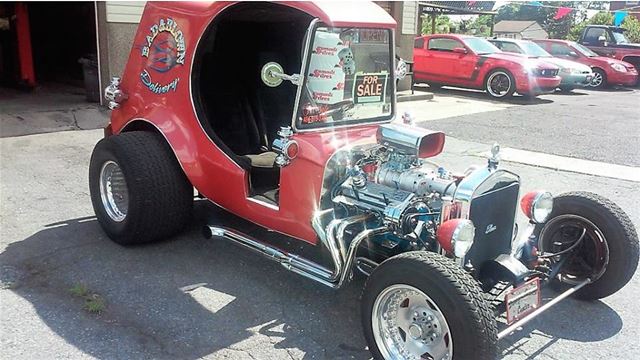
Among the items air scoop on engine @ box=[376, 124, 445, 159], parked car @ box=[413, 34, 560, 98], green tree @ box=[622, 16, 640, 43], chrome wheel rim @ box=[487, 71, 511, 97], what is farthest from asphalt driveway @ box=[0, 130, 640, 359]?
green tree @ box=[622, 16, 640, 43]

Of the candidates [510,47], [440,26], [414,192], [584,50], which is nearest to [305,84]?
[414,192]

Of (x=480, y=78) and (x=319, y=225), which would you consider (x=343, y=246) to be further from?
(x=480, y=78)

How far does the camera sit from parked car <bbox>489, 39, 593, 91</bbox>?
1711 cm

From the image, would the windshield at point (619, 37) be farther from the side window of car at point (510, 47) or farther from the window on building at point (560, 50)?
the side window of car at point (510, 47)

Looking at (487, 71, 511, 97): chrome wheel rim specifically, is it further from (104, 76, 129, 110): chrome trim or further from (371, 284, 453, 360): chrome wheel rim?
(371, 284, 453, 360): chrome wheel rim

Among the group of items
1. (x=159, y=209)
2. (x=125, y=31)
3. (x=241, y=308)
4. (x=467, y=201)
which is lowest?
(x=241, y=308)

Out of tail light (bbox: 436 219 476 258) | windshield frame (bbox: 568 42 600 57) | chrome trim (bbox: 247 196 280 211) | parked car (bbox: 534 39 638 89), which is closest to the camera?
tail light (bbox: 436 219 476 258)

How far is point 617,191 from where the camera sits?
22.4 feet

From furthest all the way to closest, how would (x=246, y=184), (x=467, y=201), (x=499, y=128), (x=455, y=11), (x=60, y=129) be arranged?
(x=455, y=11), (x=499, y=128), (x=60, y=129), (x=246, y=184), (x=467, y=201)

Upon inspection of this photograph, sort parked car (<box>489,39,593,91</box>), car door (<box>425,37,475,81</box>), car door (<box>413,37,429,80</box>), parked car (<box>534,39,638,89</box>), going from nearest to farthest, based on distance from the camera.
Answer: car door (<box>425,37,475,81</box>) < car door (<box>413,37,429,80</box>) < parked car (<box>489,39,593,91</box>) < parked car (<box>534,39,638,89</box>)

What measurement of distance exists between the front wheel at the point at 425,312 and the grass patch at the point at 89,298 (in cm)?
172

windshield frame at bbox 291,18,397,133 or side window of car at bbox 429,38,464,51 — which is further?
side window of car at bbox 429,38,464,51

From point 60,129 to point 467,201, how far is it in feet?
23.8

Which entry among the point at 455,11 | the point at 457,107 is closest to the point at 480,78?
the point at 457,107
